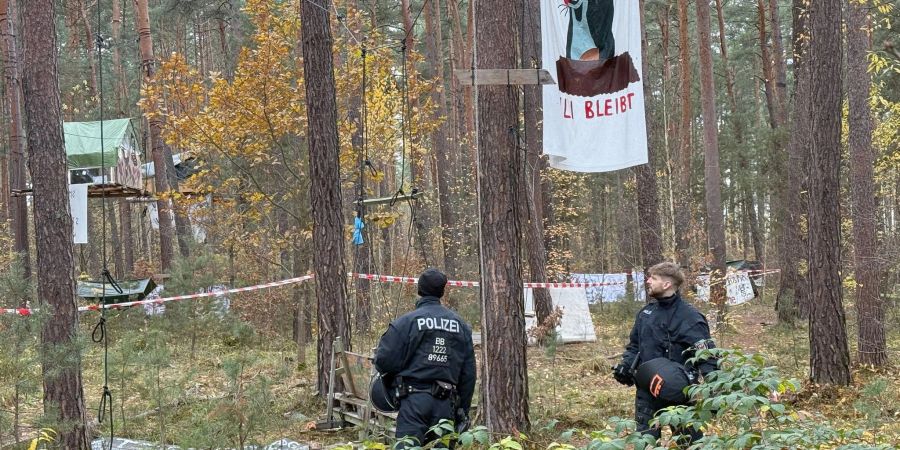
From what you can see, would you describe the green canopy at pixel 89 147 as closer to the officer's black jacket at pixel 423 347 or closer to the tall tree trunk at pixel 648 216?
the tall tree trunk at pixel 648 216

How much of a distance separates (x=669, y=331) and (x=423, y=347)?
1630 millimetres

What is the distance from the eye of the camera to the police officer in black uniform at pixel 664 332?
17.8 feet

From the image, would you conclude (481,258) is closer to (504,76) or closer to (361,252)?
(504,76)

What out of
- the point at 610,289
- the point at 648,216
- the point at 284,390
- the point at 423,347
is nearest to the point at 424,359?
the point at 423,347

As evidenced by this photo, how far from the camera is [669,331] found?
18.0 feet

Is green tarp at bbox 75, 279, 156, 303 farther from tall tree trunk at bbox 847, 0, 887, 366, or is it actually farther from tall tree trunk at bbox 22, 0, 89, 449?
tall tree trunk at bbox 847, 0, 887, 366

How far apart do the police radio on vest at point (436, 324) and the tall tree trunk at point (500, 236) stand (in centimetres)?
176

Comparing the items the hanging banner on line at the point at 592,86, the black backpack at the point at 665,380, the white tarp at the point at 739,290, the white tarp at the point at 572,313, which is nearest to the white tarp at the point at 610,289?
the white tarp at the point at 739,290

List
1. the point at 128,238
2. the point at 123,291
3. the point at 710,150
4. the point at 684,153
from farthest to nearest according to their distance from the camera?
the point at 128,238 < the point at 684,153 < the point at 123,291 < the point at 710,150

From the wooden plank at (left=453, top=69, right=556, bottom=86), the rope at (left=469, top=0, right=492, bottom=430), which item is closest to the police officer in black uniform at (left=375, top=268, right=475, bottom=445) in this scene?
the rope at (left=469, top=0, right=492, bottom=430)

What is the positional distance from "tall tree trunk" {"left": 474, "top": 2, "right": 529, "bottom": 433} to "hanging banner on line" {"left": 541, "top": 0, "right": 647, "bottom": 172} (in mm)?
405

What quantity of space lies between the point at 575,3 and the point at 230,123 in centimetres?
820

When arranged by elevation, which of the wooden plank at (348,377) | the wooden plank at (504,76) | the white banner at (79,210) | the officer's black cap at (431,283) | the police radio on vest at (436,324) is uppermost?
the wooden plank at (504,76)

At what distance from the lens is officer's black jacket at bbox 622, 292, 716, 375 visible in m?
5.42
